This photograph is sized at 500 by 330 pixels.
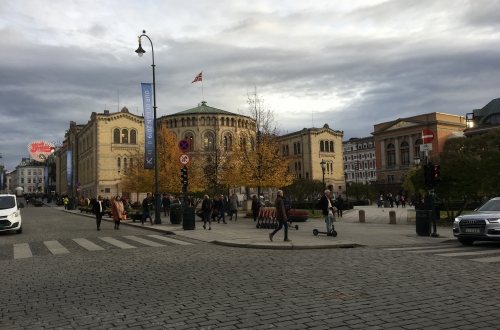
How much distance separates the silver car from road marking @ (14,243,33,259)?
43.0 feet

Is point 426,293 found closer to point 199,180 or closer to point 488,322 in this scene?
point 488,322

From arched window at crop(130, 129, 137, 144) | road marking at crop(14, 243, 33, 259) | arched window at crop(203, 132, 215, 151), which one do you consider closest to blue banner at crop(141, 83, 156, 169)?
road marking at crop(14, 243, 33, 259)

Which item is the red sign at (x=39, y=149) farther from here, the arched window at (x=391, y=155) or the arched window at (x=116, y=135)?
the arched window at (x=391, y=155)

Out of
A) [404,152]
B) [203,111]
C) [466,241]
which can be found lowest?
[466,241]

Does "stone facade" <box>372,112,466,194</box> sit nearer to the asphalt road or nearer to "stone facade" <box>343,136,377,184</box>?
"stone facade" <box>343,136,377,184</box>

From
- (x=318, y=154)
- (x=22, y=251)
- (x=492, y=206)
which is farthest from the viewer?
(x=318, y=154)

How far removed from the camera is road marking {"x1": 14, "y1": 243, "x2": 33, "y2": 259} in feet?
45.5

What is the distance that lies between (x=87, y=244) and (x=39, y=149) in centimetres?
9905

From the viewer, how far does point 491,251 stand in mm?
13227

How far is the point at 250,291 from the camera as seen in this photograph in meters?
8.05

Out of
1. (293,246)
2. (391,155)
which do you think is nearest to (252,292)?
(293,246)

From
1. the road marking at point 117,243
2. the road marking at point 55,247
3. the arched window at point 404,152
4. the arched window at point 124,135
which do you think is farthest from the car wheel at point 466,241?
the arched window at point 404,152

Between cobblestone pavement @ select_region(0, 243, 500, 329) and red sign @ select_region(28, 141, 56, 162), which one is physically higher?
red sign @ select_region(28, 141, 56, 162)

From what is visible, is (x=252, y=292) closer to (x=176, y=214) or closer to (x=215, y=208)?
(x=176, y=214)
